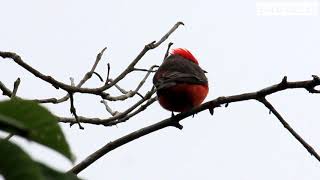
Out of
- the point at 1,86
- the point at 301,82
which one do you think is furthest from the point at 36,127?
the point at 1,86

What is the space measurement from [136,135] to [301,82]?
76 centimetres

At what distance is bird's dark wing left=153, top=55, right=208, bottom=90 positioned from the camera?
5.22 metres

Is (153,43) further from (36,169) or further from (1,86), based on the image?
(36,169)


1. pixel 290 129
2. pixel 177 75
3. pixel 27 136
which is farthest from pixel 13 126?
pixel 177 75

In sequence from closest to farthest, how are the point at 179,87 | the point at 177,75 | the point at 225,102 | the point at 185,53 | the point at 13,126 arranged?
the point at 13,126, the point at 225,102, the point at 179,87, the point at 177,75, the point at 185,53

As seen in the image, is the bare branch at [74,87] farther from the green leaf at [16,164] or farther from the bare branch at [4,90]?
the green leaf at [16,164]

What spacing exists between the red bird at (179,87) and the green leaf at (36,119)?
Answer: 4454 mm

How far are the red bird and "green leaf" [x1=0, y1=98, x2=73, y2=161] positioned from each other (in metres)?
4.45

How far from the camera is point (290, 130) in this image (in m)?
2.17

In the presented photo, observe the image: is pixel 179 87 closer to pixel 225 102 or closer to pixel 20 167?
pixel 225 102

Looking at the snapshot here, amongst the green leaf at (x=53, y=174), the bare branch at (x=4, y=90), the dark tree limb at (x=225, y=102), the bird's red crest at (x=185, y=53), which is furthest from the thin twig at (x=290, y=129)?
the bird's red crest at (x=185, y=53)

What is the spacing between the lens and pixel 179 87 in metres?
5.28

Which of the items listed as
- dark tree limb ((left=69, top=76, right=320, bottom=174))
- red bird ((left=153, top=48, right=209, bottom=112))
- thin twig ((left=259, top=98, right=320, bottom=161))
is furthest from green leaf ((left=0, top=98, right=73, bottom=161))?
red bird ((left=153, top=48, right=209, bottom=112))

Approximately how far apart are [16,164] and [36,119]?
0.04 meters
